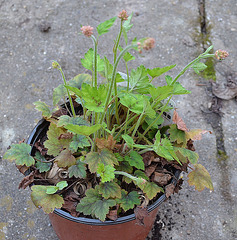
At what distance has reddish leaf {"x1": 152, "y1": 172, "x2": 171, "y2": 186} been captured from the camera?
3.34 ft

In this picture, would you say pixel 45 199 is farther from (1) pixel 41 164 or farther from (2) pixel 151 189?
(2) pixel 151 189

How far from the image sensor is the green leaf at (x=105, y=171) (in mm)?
862

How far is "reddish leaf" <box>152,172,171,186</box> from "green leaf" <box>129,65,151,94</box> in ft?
0.94

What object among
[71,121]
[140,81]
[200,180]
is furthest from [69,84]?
[200,180]

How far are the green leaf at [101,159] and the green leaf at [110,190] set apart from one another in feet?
0.27

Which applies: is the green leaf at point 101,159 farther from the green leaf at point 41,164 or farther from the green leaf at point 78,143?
the green leaf at point 41,164

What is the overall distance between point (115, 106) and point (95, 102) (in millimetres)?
222

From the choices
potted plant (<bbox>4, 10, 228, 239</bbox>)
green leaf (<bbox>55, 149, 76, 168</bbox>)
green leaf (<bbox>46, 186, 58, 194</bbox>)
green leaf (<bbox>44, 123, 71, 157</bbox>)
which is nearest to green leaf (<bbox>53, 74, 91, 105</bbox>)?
potted plant (<bbox>4, 10, 228, 239</bbox>)

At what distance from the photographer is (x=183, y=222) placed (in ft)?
4.61

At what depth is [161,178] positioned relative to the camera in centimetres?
102

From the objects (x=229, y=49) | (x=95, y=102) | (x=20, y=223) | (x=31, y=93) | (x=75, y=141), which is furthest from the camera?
(x=229, y=49)

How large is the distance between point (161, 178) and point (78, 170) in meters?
0.27

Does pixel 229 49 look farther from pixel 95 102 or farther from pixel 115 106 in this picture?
pixel 95 102

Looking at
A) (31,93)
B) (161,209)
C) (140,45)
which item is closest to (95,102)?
(140,45)
